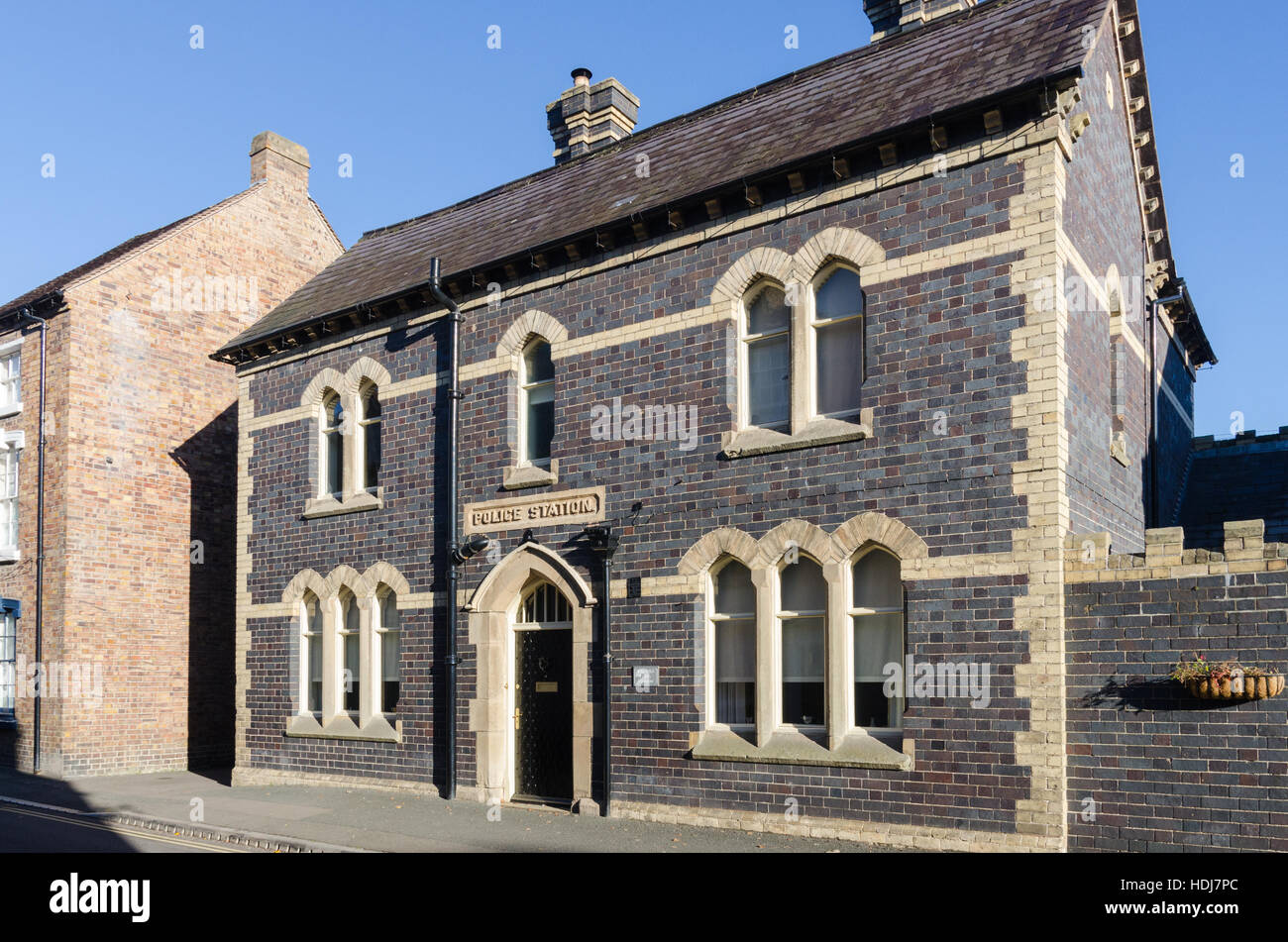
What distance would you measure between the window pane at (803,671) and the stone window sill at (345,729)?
644 cm

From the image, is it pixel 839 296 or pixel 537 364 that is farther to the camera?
pixel 537 364

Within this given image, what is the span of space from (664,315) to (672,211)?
1.25m

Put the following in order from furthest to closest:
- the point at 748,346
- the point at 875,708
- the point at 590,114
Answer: the point at 590,114 < the point at 748,346 < the point at 875,708

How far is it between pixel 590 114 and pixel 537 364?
6.44 metres

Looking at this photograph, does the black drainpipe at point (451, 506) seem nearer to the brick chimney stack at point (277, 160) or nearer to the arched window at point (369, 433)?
the arched window at point (369, 433)

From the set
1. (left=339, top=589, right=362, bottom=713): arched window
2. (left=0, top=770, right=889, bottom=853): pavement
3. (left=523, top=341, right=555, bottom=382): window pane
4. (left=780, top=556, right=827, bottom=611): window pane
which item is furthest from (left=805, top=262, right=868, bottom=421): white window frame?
(left=339, top=589, right=362, bottom=713): arched window

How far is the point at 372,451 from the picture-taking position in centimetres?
1769

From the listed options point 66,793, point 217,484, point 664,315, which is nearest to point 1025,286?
point 664,315

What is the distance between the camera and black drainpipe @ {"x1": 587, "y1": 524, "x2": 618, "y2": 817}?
13711 mm

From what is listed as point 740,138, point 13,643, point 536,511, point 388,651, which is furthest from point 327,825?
point 13,643

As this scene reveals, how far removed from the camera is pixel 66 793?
17.5 meters

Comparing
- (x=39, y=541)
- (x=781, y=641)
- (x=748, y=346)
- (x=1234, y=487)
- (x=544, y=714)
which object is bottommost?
(x=544, y=714)

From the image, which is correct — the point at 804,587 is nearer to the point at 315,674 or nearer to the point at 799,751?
the point at 799,751
